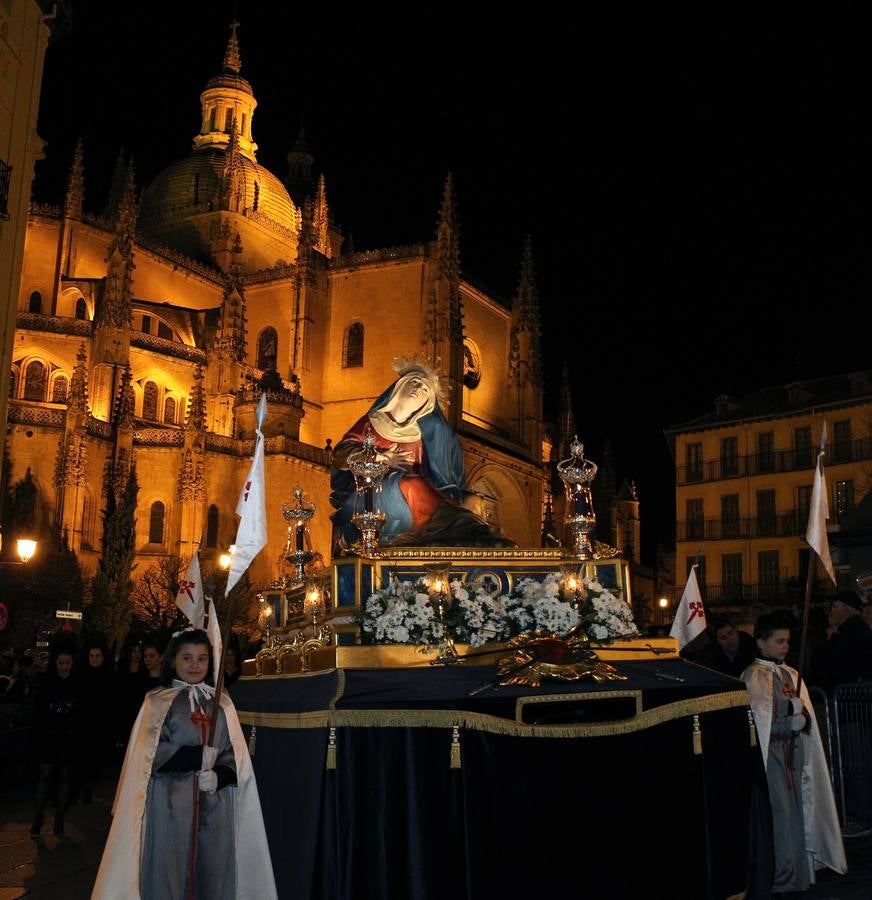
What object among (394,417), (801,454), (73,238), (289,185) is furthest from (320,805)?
(289,185)

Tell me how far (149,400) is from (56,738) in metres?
36.4

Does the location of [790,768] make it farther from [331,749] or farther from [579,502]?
[331,749]

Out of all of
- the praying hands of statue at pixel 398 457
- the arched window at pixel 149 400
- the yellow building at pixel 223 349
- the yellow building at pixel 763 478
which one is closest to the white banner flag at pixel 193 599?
the praying hands of statue at pixel 398 457

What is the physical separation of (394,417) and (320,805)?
408 centimetres

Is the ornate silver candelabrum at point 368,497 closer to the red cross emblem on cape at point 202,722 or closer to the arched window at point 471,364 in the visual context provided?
the red cross emblem on cape at point 202,722

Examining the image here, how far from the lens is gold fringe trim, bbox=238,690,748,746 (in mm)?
5836

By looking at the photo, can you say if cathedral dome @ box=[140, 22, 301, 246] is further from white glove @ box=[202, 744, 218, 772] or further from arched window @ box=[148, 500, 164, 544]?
white glove @ box=[202, 744, 218, 772]

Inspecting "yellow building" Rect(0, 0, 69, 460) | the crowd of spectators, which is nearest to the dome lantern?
"yellow building" Rect(0, 0, 69, 460)

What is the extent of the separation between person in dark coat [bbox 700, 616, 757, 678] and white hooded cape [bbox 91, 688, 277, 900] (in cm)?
486

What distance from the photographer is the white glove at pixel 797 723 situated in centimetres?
705

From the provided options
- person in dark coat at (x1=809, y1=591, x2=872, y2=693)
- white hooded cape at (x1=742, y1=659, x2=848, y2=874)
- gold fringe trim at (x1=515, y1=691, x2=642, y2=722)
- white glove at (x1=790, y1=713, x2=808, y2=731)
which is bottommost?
white hooded cape at (x1=742, y1=659, x2=848, y2=874)

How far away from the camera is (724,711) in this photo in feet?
22.2

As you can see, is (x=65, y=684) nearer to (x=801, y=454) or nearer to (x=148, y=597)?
(x=148, y=597)

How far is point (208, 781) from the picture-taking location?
529cm
